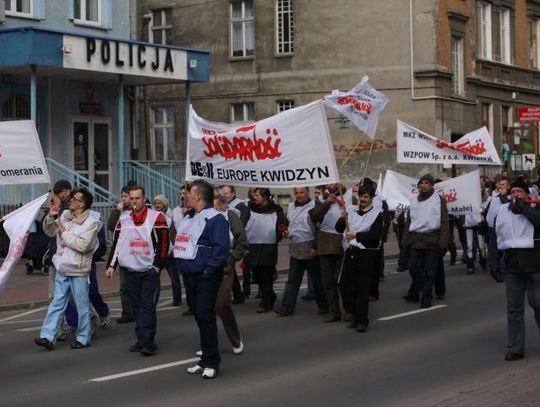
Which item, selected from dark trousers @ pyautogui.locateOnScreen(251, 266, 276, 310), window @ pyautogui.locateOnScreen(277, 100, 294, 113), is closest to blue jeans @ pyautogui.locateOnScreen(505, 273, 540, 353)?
dark trousers @ pyautogui.locateOnScreen(251, 266, 276, 310)

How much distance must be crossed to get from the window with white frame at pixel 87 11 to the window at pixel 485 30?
60.2 feet

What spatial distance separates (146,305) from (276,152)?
8.04 ft

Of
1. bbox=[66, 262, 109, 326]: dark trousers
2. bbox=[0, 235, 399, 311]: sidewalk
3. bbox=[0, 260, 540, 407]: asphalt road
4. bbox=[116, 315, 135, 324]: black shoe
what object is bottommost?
bbox=[0, 260, 540, 407]: asphalt road

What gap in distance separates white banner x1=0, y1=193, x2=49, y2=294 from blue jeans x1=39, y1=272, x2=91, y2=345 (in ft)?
2.48

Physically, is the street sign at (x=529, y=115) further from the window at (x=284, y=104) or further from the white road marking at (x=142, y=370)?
the white road marking at (x=142, y=370)

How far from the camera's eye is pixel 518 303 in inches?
412

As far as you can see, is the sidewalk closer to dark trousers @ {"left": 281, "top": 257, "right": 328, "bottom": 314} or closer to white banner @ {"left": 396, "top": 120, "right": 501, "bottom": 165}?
dark trousers @ {"left": 281, "top": 257, "right": 328, "bottom": 314}

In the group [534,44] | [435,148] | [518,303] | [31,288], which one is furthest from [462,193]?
[534,44]

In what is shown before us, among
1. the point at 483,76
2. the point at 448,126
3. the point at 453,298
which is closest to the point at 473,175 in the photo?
the point at 453,298

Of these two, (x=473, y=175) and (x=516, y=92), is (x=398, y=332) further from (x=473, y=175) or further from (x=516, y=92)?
(x=516, y=92)

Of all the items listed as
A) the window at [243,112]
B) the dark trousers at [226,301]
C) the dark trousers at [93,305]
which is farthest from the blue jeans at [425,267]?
the window at [243,112]

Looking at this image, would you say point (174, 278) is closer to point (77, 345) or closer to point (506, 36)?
point (77, 345)

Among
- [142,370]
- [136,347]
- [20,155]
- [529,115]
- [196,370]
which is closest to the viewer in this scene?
[196,370]

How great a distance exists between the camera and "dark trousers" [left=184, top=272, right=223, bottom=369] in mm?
9625
